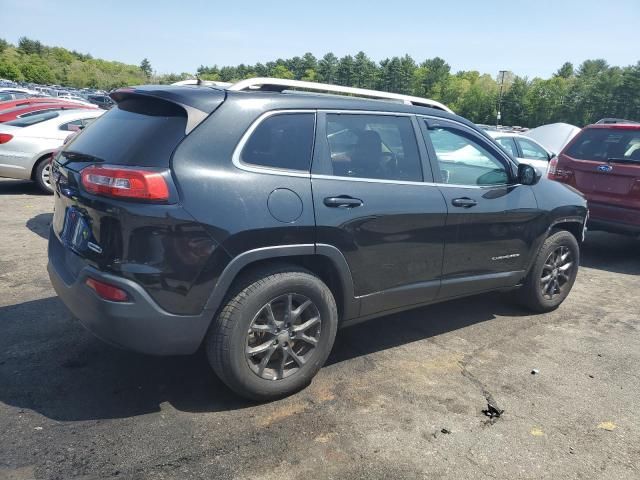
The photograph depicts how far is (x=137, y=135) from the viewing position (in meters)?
3.05

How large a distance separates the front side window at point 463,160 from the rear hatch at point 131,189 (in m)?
1.74

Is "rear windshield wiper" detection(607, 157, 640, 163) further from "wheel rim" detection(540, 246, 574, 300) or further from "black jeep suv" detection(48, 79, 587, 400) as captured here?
"black jeep suv" detection(48, 79, 587, 400)

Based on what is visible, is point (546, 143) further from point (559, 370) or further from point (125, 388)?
point (125, 388)

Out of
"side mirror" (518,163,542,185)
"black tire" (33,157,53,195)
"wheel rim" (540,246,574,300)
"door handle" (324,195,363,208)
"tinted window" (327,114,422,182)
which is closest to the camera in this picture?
"door handle" (324,195,363,208)

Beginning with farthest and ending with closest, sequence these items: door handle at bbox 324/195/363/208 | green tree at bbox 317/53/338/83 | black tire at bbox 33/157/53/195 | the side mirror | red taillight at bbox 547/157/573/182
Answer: green tree at bbox 317/53/338/83 < black tire at bbox 33/157/53/195 < red taillight at bbox 547/157/573/182 < the side mirror < door handle at bbox 324/195/363/208

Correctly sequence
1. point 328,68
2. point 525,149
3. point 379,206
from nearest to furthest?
point 379,206, point 525,149, point 328,68

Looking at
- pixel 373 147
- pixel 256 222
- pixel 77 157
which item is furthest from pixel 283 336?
pixel 77 157

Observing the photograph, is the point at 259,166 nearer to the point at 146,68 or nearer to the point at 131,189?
the point at 131,189

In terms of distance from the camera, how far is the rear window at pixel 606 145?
697 cm

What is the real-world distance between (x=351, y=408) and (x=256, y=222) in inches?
49.6

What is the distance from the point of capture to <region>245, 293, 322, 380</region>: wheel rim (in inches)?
126

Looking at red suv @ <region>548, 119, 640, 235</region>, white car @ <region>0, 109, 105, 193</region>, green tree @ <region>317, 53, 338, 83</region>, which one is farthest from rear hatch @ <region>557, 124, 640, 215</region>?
green tree @ <region>317, 53, 338, 83</region>

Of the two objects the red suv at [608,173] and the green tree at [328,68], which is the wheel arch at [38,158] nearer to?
the red suv at [608,173]

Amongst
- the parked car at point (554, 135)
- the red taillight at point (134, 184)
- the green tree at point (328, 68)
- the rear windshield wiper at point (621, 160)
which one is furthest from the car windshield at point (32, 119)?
the green tree at point (328, 68)
